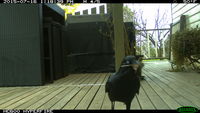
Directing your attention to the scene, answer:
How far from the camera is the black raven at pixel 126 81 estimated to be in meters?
1.11

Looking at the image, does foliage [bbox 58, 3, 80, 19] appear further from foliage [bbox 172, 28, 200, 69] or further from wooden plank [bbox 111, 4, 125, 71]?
foliage [bbox 172, 28, 200, 69]

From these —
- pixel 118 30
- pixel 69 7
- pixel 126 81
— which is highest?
pixel 69 7

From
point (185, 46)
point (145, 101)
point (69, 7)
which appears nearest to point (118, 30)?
point (145, 101)

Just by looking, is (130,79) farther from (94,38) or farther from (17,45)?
(94,38)

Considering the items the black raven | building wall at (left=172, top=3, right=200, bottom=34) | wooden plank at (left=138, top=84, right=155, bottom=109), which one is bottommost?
wooden plank at (left=138, top=84, right=155, bottom=109)

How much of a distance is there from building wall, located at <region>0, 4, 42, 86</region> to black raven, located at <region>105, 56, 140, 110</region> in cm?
242

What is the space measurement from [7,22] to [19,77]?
840 mm

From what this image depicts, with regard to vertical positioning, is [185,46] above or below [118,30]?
below

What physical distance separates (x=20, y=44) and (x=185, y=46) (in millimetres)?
2913

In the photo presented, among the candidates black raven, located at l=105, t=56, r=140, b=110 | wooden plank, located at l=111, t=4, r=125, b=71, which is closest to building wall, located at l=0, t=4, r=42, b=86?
wooden plank, located at l=111, t=4, r=125, b=71

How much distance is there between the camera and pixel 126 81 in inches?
44.6

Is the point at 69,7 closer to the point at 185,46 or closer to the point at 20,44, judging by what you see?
the point at 20,44

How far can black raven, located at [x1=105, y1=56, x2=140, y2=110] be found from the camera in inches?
43.9

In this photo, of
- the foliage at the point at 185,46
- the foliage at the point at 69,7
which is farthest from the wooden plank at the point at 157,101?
the foliage at the point at 185,46
